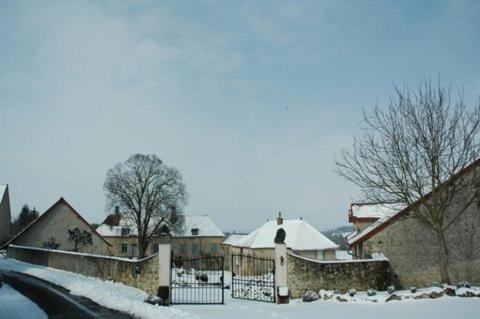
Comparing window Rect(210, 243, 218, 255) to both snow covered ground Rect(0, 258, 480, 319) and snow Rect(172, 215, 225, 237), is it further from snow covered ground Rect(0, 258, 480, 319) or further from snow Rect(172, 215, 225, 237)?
snow covered ground Rect(0, 258, 480, 319)

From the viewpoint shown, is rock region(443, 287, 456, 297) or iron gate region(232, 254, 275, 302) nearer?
rock region(443, 287, 456, 297)

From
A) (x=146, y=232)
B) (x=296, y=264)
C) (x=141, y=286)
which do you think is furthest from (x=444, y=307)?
(x=146, y=232)

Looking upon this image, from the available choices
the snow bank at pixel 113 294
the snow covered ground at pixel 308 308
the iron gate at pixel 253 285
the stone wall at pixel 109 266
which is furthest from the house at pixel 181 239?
the snow covered ground at pixel 308 308

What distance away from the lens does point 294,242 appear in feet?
134

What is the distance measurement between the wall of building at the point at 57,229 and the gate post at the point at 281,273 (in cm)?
2765

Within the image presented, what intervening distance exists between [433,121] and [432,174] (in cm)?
218

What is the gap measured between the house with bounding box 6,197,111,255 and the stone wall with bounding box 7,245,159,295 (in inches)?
301

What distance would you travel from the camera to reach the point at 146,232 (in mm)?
47906

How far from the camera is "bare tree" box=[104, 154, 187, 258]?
4794 cm

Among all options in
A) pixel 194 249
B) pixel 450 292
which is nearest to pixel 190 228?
pixel 194 249

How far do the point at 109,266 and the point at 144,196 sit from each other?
28.9 metres

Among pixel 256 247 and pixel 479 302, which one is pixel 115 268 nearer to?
→ pixel 479 302

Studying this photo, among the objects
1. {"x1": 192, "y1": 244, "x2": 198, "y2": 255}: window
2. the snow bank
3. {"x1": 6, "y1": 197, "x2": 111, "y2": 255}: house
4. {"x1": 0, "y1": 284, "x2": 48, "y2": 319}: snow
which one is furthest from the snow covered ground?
{"x1": 192, "y1": 244, "x2": 198, "y2": 255}: window

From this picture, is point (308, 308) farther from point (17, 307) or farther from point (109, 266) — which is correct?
point (109, 266)
